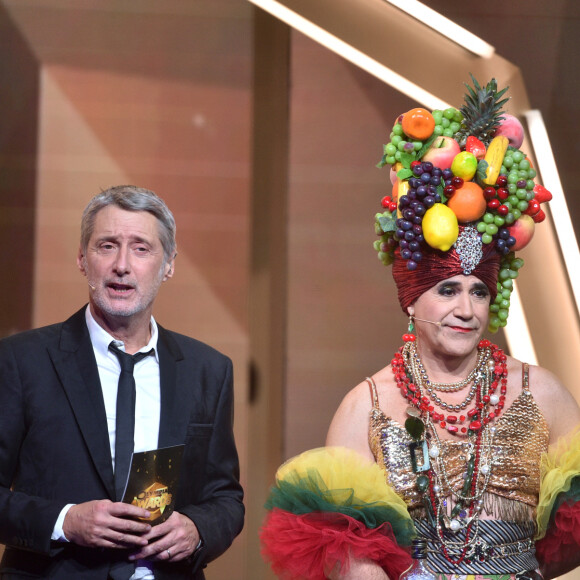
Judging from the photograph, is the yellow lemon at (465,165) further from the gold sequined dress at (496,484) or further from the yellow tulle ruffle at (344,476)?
the yellow tulle ruffle at (344,476)

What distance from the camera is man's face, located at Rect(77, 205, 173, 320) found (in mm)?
2463

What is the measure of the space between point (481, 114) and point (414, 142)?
0.21m

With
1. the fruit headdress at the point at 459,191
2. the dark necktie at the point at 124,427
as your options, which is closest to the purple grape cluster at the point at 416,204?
the fruit headdress at the point at 459,191

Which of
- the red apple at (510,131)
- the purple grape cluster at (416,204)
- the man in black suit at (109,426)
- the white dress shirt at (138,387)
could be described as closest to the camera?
the man in black suit at (109,426)

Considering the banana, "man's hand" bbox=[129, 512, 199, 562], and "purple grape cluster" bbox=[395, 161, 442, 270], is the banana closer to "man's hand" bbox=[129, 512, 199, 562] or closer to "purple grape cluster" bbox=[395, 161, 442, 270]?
"purple grape cluster" bbox=[395, 161, 442, 270]

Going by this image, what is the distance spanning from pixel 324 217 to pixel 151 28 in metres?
1.12

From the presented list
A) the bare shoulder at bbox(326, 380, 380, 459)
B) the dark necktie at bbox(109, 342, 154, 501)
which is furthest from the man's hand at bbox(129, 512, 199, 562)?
the bare shoulder at bbox(326, 380, 380, 459)

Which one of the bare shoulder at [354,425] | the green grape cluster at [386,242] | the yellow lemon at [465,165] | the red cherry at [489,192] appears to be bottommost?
the bare shoulder at [354,425]

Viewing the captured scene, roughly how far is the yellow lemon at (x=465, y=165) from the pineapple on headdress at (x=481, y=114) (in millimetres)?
96

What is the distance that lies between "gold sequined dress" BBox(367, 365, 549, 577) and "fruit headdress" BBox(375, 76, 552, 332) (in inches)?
14.2

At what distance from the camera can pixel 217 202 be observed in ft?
13.8

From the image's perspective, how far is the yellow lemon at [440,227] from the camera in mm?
2469

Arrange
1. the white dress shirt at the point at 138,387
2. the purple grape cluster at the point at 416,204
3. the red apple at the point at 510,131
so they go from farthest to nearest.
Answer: the red apple at the point at 510,131 → the purple grape cluster at the point at 416,204 → the white dress shirt at the point at 138,387

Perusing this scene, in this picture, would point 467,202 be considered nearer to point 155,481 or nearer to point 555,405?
point 555,405
